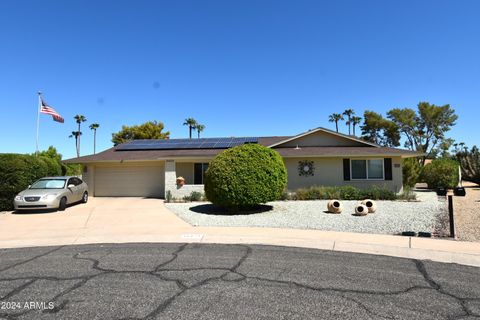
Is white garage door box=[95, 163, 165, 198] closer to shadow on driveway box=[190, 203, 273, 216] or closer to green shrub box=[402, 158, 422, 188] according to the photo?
shadow on driveway box=[190, 203, 273, 216]

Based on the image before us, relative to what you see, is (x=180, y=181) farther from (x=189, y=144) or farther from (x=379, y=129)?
(x=379, y=129)

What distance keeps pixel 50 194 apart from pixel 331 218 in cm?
1120

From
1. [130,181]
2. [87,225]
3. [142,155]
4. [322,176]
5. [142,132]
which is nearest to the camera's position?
[87,225]

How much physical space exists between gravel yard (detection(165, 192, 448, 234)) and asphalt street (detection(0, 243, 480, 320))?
3208 mm

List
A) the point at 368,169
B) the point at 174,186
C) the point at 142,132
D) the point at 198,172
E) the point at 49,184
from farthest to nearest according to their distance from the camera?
1. the point at 142,132
2. the point at 198,172
3. the point at 368,169
4. the point at 174,186
5. the point at 49,184

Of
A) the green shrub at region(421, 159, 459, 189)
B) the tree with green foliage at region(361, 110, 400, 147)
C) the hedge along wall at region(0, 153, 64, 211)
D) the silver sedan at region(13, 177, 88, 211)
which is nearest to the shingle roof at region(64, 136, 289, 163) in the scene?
the silver sedan at region(13, 177, 88, 211)

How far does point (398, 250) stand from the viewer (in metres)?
7.05

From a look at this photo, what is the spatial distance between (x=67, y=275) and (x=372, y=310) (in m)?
4.61

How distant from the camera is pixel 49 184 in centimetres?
1510

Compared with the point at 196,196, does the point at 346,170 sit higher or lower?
higher

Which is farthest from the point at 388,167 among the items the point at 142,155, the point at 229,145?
the point at 142,155

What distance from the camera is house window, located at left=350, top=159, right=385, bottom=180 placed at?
1867 cm

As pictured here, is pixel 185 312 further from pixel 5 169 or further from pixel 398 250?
pixel 5 169

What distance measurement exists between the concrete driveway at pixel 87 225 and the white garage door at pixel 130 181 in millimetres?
6135
